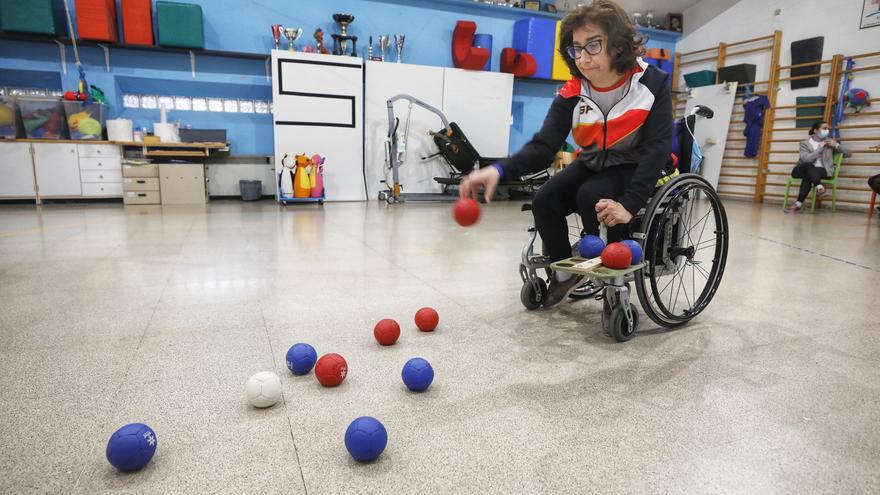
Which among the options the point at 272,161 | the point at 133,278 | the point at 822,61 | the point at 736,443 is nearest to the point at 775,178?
the point at 822,61

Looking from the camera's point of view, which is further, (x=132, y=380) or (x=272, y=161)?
(x=272, y=161)

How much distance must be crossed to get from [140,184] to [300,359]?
555cm

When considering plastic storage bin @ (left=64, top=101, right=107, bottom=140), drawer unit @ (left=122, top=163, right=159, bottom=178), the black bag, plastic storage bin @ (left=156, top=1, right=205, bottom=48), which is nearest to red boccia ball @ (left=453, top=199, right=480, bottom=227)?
drawer unit @ (left=122, top=163, right=159, bottom=178)

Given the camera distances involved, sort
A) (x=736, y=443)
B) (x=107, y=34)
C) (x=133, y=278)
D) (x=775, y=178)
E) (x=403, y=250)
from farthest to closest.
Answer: (x=775, y=178), (x=107, y=34), (x=403, y=250), (x=133, y=278), (x=736, y=443)

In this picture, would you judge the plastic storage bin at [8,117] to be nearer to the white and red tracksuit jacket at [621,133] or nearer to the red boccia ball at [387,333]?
the red boccia ball at [387,333]

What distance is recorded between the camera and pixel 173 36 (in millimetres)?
5926

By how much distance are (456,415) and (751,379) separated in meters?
0.92

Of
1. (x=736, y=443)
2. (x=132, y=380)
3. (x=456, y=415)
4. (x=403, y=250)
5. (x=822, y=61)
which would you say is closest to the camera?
(x=736, y=443)

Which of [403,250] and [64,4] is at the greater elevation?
[64,4]

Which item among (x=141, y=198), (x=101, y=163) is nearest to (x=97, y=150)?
(x=101, y=163)

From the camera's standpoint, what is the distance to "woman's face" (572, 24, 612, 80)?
1666 mm

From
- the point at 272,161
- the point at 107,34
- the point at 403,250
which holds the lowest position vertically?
the point at 403,250

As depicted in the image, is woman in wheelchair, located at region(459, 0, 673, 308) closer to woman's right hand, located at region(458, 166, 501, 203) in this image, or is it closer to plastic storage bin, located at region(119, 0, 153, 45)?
woman's right hand, located at region(458, 166, 501, 203)

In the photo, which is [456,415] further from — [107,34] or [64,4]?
[64,4]
